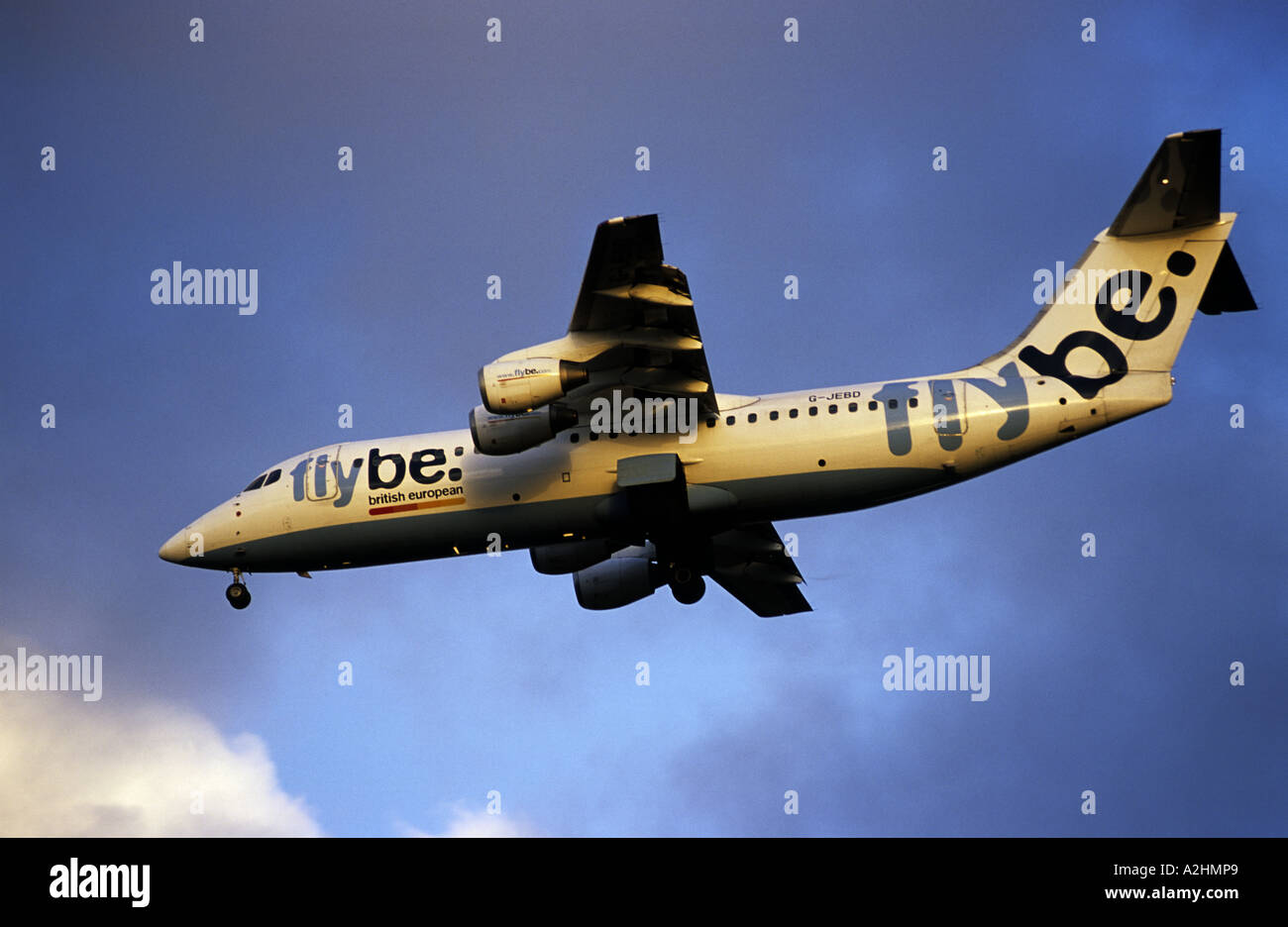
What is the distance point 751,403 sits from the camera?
74.0 feet

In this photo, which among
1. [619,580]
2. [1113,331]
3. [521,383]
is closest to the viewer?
[521,383]

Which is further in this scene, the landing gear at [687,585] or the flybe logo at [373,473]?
the landing gear at [687,585]

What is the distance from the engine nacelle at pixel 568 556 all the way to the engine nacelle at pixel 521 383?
5.10 m

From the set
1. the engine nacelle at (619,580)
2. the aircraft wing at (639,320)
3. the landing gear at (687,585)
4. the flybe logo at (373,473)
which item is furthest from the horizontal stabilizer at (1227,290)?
the flybe logo at (373,473)

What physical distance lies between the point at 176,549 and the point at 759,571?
10057 mm

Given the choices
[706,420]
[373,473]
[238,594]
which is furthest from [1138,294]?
[238,594]

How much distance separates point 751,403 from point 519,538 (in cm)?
414

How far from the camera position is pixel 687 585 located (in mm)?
24922

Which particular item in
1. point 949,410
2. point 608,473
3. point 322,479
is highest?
point 949,410

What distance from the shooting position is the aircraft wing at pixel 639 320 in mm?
19516

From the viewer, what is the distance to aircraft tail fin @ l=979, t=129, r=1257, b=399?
840 inches

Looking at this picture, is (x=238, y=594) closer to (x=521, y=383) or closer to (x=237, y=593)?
(x=237, y=593)

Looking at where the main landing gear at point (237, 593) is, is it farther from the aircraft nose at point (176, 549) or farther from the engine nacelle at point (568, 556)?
the engine nacelle at point (568, 556)
